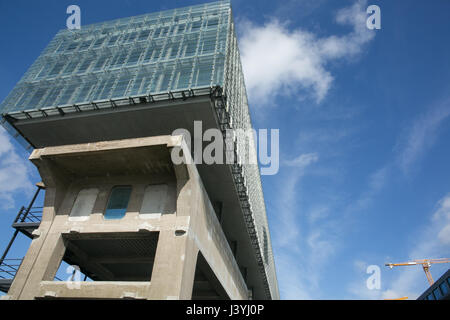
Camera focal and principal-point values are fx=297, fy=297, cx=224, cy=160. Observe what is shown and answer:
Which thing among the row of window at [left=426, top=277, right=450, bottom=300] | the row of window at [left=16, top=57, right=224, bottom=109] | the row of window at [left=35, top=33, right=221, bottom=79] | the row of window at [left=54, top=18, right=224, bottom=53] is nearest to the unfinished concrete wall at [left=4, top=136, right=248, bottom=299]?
the row of window at [left=16, top=57, right=224, bottom=109]

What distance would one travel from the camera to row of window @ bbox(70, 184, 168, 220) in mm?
18422

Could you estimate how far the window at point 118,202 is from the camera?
61.5 feet

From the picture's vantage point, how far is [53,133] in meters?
23.4

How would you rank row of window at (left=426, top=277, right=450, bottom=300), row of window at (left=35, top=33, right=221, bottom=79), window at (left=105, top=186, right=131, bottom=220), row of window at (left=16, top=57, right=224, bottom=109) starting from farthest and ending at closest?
row of window at (left=426, top=277, right=450, bottom=300) → row of window at (left=35, top=33, right=221, bottom=79) → row of window at (left=16, top=57, right=224, bottom=109) → window at (left=105, top=186, right=131, bottom=220)

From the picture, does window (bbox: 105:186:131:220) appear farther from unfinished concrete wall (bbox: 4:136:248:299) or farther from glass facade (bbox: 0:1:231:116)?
glass facade (bbox: 0:1:231:116)

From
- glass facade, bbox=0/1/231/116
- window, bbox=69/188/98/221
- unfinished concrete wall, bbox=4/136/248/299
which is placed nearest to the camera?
unfinished concrete wall, bbox=4/136/248/299

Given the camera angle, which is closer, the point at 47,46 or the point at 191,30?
the point at 191,30

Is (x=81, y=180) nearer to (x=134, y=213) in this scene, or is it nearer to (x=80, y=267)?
Result: (x=134, y=213)

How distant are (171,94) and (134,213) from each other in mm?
8306

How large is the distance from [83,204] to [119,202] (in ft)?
7.92

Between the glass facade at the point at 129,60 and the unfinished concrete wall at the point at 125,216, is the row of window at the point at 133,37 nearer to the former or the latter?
the glass facade at the point at 129,60

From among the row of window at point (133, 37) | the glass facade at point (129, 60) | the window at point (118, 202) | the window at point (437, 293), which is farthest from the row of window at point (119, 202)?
the window at point (437, 293)
